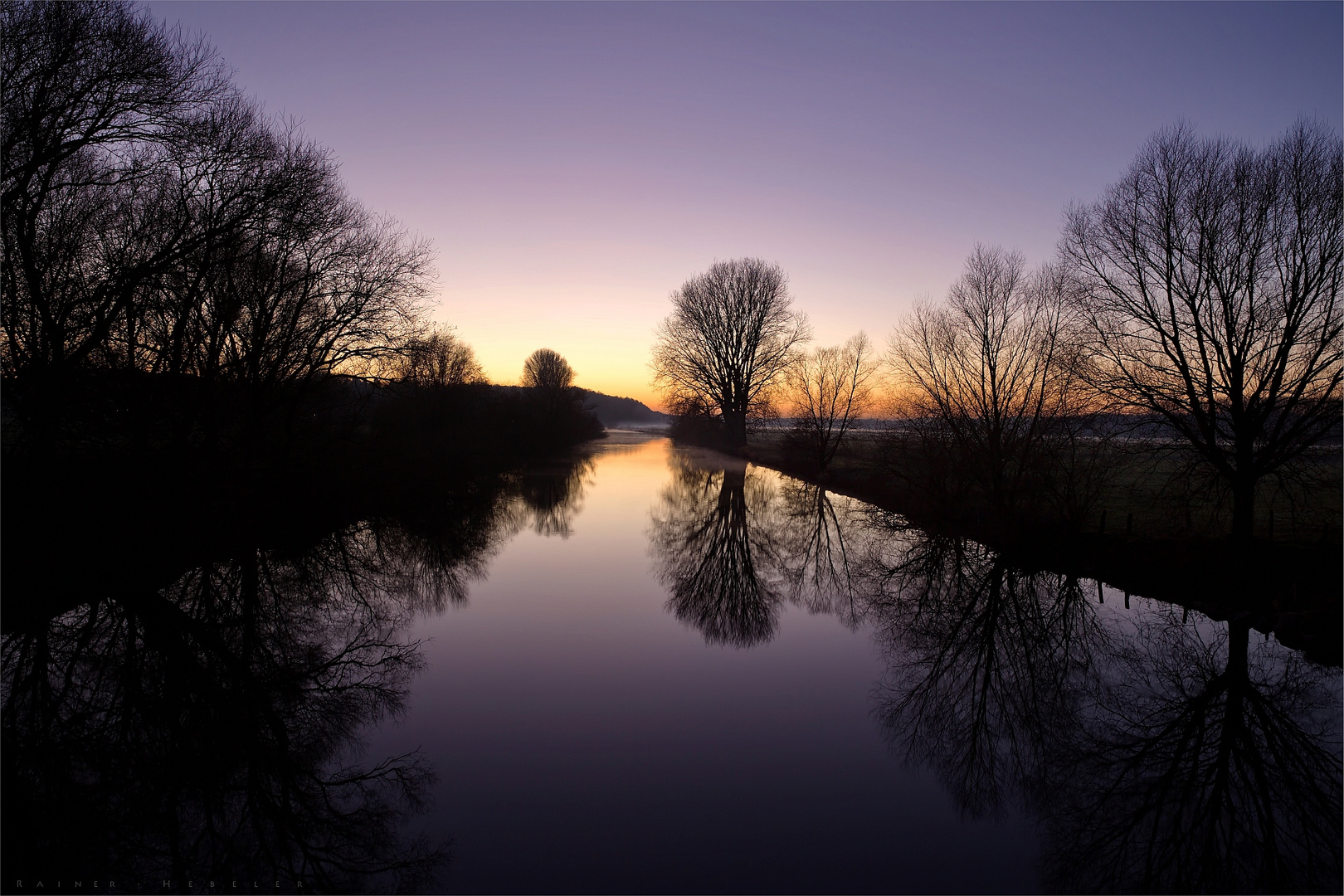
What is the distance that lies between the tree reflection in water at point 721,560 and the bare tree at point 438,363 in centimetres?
1004

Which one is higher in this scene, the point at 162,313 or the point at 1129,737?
the point at 162,313

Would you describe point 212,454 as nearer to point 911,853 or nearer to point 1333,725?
point 911,853

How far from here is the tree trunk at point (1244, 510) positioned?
450 inches

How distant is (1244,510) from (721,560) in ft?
33.0

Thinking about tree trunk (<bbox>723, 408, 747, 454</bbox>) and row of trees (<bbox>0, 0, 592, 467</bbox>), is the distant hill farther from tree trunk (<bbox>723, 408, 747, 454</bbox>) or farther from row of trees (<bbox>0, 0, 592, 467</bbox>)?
row of trees (<bbox>0, 0, 592, 467</bbox>)

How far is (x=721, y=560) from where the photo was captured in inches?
531

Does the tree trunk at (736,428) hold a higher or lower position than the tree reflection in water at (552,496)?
higher

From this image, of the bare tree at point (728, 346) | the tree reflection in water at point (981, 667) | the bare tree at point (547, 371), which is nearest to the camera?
the tree reflection in water at point (981, 667)

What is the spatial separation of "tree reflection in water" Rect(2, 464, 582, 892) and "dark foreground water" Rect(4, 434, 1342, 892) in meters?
0.03

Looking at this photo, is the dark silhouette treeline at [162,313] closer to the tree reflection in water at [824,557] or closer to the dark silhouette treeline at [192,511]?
the dark silhouette treeline at [192,511]

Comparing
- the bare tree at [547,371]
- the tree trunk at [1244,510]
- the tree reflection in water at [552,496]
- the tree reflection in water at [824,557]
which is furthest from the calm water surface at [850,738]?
the bare tree at [547,371]

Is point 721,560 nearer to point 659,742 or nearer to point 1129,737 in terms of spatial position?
point 659,742

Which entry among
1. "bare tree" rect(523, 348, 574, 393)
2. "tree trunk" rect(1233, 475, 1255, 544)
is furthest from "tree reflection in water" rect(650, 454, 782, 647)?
"bare tree" rect(523, 348, 574, 393)

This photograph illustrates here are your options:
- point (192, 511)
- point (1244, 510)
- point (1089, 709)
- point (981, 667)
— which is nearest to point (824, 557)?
point (981, 667)
